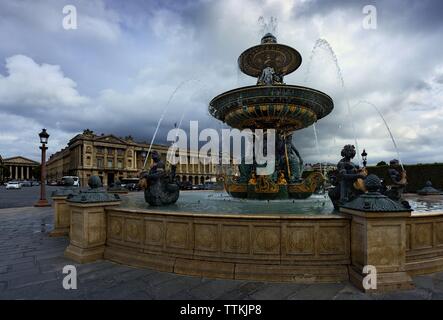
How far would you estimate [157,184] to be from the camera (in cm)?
733

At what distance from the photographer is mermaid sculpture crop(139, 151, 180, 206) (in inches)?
283

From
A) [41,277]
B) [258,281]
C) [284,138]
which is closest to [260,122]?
[284,138]

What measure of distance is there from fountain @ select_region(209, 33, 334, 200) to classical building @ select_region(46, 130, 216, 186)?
69033 mm

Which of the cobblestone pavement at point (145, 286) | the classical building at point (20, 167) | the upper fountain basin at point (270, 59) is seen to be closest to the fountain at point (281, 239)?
the cobblestone pavement at point (145, 286)

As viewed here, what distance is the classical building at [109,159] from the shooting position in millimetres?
89375

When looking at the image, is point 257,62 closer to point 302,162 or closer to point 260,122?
point 260,122

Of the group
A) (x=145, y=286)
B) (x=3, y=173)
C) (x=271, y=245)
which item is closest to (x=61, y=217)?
(x=145, y=286)

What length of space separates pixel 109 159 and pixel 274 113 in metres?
97.8

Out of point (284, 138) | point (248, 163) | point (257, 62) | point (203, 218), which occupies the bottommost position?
point (203, 218)

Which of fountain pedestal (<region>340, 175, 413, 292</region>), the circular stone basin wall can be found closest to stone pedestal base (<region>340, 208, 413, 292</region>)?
fountain pedestal (<region>340, 175, 413, 292</region>)

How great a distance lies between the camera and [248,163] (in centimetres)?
1141

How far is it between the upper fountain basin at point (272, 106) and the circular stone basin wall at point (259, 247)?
20.2ft

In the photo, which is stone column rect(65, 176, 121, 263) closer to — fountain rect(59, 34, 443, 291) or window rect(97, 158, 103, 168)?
fountain rect(59, 34, 443, 291)
